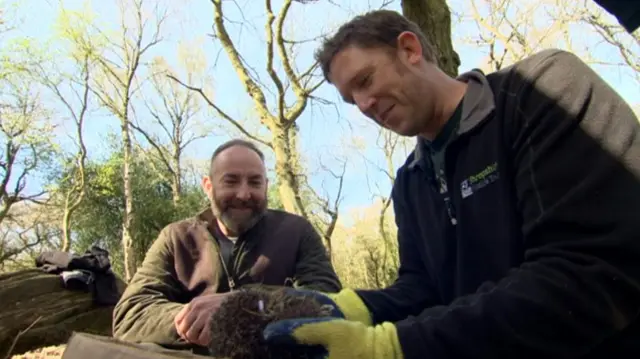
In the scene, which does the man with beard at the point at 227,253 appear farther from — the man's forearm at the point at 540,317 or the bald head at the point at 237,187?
the man's forearm at the point at 540,317

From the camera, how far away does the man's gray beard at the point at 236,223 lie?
3.02 m

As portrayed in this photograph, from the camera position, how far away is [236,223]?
9.93ft

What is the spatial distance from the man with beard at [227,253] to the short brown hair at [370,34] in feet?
4.67

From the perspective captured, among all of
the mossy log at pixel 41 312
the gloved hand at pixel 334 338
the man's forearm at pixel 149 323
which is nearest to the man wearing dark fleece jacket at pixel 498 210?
the gloved hand at pixel 334 338

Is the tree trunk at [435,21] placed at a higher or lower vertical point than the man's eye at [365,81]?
higher

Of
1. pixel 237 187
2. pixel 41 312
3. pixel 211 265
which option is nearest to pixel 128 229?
pixel 41 312

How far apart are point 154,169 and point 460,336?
25.4 meters

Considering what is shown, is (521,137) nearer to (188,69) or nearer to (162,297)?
(162,297)

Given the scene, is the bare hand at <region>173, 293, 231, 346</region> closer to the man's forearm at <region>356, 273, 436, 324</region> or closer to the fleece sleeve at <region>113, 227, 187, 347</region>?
Answer: the fleece sleeve at <region>113, 227, 187, 347</region>

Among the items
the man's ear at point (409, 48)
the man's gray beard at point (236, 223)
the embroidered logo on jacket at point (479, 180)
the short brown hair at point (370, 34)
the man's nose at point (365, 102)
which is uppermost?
the short brown hair at point (370, 34)

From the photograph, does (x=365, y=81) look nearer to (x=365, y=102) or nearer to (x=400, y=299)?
(x=365, y=102)

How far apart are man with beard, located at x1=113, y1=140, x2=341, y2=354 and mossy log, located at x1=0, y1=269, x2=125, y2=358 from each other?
2.01 metres

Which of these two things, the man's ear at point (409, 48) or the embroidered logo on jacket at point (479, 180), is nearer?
the embroidered logo on jacket at point (479, 180)

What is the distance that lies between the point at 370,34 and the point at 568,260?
2.65 feet
